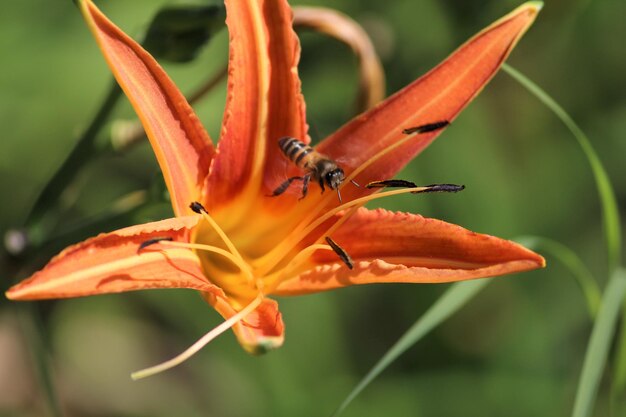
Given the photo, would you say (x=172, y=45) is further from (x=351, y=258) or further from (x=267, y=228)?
(x=351, y=258)

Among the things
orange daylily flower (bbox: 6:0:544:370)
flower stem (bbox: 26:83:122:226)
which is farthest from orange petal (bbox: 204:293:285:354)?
flower stem (bbox: 26:83:122:226)

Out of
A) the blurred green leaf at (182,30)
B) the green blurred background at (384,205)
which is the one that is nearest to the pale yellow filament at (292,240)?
the blurred green leaf at (182,30)

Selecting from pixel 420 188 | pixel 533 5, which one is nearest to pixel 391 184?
pixel 420 188

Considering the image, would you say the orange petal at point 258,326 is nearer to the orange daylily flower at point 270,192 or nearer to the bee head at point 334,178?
the orange daylily flower at point 270,192

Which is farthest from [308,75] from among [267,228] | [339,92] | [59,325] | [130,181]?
[267,228]

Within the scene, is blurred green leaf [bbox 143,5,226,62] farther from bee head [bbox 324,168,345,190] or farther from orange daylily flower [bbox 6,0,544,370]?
bee head [bbox 324,168,345,190]
